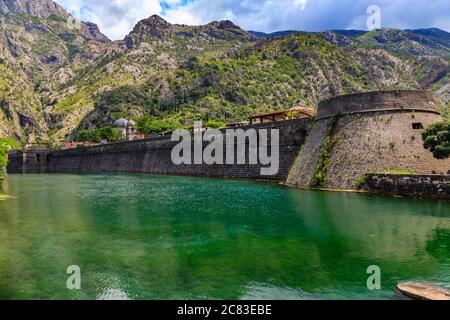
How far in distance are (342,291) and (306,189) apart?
77.7 ft

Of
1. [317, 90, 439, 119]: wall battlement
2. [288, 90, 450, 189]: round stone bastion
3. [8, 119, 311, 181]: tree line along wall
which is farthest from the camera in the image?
[8, 119, 311, 181]: tree line along wall

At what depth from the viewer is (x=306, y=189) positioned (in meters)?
33.6

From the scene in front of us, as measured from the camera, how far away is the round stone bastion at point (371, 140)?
98.5 feet

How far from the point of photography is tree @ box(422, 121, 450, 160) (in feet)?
91.5

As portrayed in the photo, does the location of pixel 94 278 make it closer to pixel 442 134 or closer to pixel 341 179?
pixel 341 179

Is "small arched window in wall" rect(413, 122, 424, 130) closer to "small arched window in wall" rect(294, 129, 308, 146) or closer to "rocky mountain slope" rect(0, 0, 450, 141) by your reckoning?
"small arched window in wall" rect(294, 129, 308, 146)

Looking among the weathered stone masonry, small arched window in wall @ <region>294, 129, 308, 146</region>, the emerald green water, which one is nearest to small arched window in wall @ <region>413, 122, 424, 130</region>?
the weathered stone masonry

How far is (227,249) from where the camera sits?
579 inches

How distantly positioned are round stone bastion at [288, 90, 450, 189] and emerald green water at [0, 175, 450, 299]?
17.0 ft

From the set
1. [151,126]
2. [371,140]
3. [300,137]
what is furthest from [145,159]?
[371,140]

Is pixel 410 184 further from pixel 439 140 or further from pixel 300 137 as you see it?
pixel 300 137

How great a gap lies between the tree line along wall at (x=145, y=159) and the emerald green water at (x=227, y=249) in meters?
17.9

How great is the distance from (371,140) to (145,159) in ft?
159
